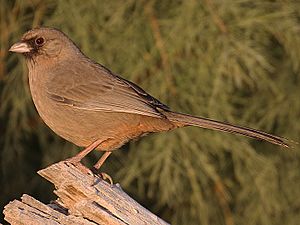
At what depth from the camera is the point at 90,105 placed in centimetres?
593

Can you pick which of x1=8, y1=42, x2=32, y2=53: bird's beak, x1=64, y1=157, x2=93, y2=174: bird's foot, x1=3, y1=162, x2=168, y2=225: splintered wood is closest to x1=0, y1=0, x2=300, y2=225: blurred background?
x1=8, y1=42, x2=32, y2=53: bird's beak

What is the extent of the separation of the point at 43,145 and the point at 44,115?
2.17 meters

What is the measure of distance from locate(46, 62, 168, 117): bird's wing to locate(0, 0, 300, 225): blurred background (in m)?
1.47

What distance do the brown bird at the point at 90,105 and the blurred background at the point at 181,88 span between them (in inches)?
57.5

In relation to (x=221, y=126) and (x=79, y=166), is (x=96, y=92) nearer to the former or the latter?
(x=79, y=166)

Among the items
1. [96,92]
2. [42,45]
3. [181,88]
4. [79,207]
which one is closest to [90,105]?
[96,92]

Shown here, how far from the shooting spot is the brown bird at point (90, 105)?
579cm

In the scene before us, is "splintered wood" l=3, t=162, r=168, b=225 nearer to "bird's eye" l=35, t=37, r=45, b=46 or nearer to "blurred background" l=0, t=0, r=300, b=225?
"bird's eye" l=35, t=37, r=45, b=46

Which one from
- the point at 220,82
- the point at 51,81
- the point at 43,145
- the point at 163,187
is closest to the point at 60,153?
the point at 43,145

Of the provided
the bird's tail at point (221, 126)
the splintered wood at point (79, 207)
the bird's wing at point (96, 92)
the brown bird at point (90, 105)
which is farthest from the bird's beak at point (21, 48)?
the splintered wood at point (79, 207)

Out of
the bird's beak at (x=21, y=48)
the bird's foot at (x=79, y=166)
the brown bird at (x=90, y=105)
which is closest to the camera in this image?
the bird's foot at (x=79, y=166)

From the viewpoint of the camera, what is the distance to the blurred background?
7605 millimetres

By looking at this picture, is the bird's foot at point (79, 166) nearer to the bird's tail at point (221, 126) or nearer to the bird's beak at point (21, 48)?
the bird's tail at point (221, 126)

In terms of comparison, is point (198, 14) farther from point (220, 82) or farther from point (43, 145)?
point (43, 145)
